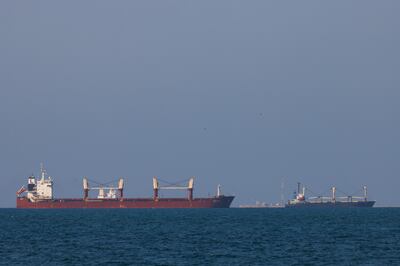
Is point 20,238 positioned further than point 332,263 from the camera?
Yes

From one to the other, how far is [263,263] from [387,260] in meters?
9.38

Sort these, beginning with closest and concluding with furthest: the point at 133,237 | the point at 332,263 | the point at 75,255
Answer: the point at 332,263 → the point at 75,255 → the point at 133,237

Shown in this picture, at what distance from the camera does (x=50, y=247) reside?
3068 inches

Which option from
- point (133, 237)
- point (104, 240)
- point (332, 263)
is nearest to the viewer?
point (332, 263)

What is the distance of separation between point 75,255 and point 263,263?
15544 millimetres

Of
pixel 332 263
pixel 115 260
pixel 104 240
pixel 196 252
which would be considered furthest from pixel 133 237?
pixel 332 263

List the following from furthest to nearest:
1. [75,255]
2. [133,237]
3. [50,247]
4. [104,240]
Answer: [133,237] < [104,240] < [50,247] < [75,255]

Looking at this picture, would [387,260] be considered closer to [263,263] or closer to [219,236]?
[263,263]

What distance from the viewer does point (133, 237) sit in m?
93.2

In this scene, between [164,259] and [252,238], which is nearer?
[164,259]

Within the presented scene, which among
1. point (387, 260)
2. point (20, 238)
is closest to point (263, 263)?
point (387, 260)

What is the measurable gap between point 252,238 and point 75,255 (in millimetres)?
26513

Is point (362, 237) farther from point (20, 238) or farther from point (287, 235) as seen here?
point (20, 238)

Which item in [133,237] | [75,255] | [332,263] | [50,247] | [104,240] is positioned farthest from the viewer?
[133,237]
